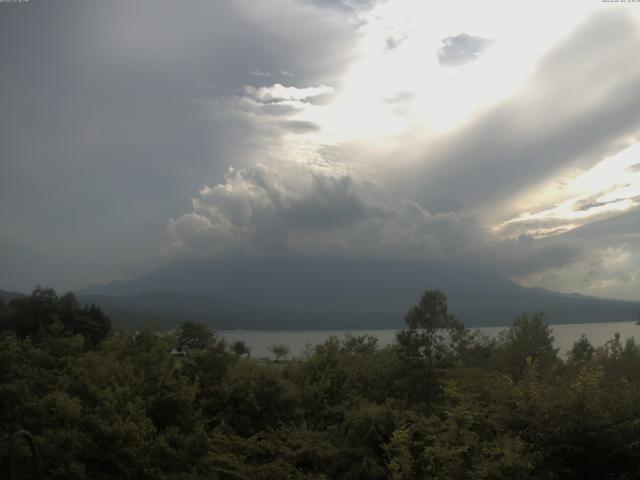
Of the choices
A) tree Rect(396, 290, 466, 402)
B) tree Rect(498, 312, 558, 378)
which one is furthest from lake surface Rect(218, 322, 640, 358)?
tree Rect(396, 290, 466, 402)

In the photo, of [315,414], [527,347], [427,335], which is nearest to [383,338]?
[527,347]

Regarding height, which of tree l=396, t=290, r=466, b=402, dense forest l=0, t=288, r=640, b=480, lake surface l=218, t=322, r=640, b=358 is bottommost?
lake surface l=218, t=322, r=640, b=358

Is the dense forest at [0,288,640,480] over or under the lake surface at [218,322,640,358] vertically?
over

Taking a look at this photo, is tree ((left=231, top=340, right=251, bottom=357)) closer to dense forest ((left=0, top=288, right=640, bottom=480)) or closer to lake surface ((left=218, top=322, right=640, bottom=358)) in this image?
dense forest ((left=0, top=288, right=640, bottom=480))

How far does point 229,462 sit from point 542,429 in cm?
644

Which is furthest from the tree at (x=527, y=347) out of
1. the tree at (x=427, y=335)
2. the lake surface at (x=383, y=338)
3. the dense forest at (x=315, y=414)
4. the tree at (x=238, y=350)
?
the tree at (x=238, y=350)

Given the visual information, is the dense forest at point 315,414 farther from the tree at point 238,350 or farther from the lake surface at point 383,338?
the lake surface at point 383,338

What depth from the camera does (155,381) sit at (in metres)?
14.4

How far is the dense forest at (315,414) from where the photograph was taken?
10.2 meters

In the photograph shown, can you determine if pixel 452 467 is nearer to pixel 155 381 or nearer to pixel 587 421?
pixel 587 421

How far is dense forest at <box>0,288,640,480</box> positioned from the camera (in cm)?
1023

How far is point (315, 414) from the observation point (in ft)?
52.4

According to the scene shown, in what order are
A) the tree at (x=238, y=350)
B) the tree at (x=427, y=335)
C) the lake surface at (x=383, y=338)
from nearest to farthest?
the tree at (x=427, y=335) → the tree at (x=238, y=350) → the lake surface at (x=383, y=338)

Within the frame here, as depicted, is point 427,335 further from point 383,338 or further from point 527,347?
point 383,338
